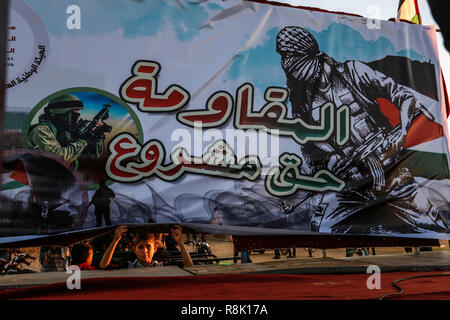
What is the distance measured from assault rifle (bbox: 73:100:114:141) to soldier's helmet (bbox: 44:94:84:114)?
0.07 m

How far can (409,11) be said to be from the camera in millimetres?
2451

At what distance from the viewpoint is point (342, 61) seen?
2199mm

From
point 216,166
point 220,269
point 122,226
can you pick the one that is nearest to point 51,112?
point 122,226

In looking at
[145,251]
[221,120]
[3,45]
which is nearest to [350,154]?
[221,120]

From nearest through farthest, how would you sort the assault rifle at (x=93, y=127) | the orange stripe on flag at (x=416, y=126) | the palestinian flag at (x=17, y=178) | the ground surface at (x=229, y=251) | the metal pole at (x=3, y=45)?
the metal pole at (x=3, y=45) → the palestinian flag at (x=17, y=178) → the assault rifle at (x=93, y=127) → the orange stripe on flag at (x=416, y=126) → the ground surface at (x=229, y=251)

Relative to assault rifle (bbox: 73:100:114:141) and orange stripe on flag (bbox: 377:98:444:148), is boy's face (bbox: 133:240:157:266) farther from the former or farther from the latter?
orange stripe on flag (bbox: 377:98:444:148)

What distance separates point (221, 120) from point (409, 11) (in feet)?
5.07

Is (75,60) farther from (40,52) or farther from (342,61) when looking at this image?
(342,61)

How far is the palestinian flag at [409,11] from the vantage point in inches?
95.2

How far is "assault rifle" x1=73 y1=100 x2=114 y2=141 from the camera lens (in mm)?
1784

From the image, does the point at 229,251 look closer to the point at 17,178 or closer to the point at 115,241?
the point at 115,241

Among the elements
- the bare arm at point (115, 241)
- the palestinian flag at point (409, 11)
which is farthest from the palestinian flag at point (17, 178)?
the palestinian flag at point (409, 11)

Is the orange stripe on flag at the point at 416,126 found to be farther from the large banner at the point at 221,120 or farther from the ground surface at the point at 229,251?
the ground surface at the point at 229,251
